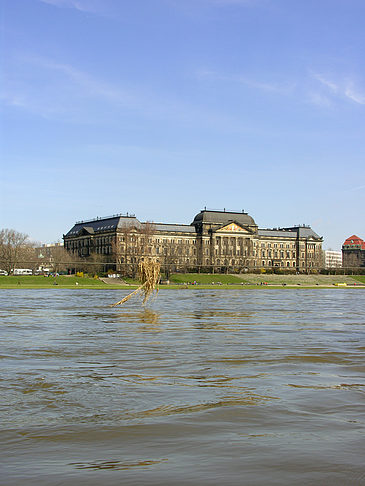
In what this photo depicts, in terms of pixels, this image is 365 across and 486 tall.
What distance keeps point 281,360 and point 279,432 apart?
9.45m

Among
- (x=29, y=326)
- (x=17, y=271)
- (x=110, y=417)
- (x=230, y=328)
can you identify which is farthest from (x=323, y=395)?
(x=17, y=271)

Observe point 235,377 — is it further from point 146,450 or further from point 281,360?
point 146,450

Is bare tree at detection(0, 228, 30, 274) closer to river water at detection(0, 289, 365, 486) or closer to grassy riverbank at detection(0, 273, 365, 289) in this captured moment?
grassy riverbank at detection(0, 273, 365, 289)

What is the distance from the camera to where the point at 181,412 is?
1272cm

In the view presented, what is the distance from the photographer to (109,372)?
58.3ft

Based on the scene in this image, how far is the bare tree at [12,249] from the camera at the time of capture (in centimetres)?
15612

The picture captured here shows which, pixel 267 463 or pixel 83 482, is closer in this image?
pixel 83 482

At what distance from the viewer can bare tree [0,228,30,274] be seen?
156125 millimetres

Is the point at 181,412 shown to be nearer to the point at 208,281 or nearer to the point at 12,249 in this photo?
the point at 208,281

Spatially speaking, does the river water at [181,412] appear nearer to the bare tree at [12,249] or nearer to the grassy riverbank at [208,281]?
the grassy riverbank at [208,281]

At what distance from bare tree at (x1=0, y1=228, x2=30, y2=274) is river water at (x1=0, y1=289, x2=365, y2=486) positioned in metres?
135

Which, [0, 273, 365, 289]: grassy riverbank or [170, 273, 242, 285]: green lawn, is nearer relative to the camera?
[0, 273, 365, 289]: grassy riverbank

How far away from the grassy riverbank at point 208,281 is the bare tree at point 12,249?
21431 mm

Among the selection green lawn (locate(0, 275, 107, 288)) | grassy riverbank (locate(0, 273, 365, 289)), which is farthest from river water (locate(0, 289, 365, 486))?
green lawn (locate(0, 275, 107, 288))
